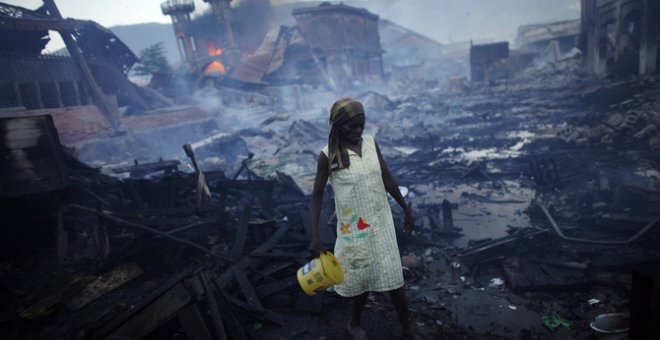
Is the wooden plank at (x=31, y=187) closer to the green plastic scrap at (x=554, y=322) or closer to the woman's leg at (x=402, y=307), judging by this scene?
the woman's leg at (x=402, y=307)

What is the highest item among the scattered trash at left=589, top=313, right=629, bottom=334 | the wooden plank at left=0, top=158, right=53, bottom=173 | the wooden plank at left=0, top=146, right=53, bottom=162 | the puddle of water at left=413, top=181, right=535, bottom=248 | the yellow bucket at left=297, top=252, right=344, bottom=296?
the wooden plank at left=0, top=146, right=53, bottom=162

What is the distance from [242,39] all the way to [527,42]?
34841 mm

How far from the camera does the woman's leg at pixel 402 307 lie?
9.29 ft

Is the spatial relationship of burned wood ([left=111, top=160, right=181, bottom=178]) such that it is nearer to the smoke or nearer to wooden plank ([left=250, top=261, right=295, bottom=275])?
wooden plank ([left=250, top=261, right=295, bottom=275])

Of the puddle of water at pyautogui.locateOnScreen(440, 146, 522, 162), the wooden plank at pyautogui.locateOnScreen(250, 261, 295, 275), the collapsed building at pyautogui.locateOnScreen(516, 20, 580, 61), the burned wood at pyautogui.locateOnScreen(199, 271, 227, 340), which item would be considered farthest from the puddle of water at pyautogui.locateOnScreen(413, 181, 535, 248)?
the collapsed building at pyautogui.locateOnScreen(516, 20, 580, 61)

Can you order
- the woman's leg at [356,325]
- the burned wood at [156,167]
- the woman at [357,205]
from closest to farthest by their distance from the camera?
the woman at [357,205] → the woman's leg at [356,325] → the burned wood at [156,167]

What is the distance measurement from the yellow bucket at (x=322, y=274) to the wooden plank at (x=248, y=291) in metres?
1.08

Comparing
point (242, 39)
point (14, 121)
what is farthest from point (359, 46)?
point (14, 121)

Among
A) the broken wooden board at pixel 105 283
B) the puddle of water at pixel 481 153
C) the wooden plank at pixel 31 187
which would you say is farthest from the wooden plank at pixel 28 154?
the puddle of water at pixel 481 153

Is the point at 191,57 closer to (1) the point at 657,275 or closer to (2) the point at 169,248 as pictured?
(2) the point at 169,248

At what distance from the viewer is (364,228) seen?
2.60 metres

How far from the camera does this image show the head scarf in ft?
8.07

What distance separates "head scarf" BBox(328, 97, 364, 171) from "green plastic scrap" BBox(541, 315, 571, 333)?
2.53 meters

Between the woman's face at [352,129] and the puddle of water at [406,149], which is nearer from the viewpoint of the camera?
the woman's face at [352,129]
